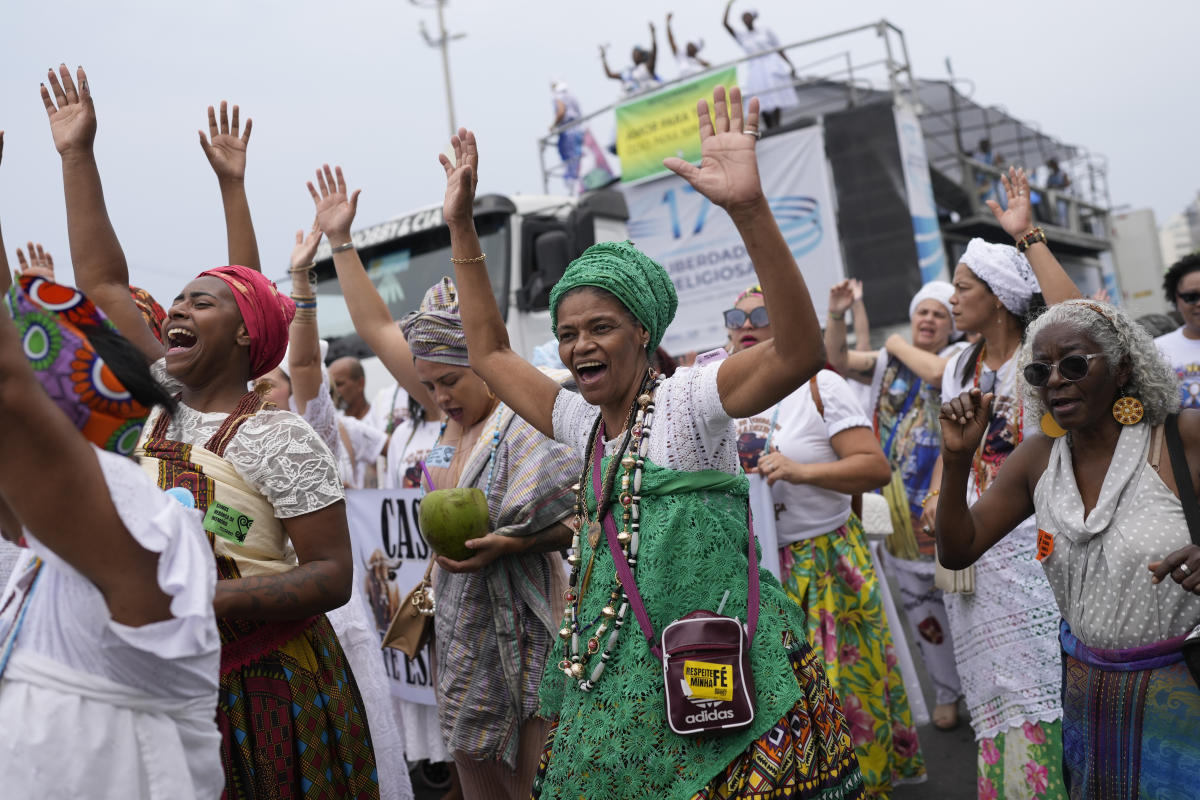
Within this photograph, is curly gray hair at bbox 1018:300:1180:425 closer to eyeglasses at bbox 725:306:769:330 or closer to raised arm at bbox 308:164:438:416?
eyeglasses at bbox 725:306:769:330

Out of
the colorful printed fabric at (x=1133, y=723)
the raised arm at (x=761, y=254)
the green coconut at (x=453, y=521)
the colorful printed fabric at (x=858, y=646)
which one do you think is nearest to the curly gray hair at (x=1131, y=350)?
the colorful printed fabric at (x=1133, y=723)

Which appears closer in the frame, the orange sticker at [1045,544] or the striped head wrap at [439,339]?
the orange sticker at [1045,544]

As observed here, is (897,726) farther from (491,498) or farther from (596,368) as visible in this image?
(596,368)

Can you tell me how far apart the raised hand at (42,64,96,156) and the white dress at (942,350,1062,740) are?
3.24m

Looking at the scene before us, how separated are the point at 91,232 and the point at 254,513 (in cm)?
103

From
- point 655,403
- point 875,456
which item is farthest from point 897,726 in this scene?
point 655,403

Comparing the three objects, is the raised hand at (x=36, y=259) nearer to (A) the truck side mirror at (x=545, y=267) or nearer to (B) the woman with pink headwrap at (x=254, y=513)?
(B) the woman with pink headwrap at (x=254, y=513)

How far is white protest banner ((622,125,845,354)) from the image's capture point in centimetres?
1464

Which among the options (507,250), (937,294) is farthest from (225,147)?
(507,250)

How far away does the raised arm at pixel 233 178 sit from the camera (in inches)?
137

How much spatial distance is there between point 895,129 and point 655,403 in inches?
503

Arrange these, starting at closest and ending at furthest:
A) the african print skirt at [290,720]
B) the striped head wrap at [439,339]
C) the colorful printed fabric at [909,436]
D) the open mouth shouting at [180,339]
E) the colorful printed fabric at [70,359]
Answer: the colorful printed fabric at [70,359] < the african print skirt at [290,720] < the open mouth shouting at [180,339] < the striped head wrap at [439,339] < the colorful printed fabric at [909,436]

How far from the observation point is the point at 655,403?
2.63 meters

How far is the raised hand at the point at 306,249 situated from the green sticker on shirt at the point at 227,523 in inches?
60.9
